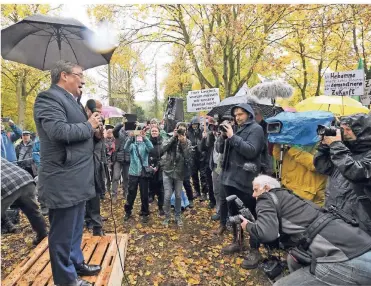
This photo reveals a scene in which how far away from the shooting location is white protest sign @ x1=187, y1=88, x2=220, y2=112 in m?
6.89

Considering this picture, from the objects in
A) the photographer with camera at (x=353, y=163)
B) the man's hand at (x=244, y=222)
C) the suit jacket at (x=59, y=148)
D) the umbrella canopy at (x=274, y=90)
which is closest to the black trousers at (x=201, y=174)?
the umbrella canopy at (x=274, y=90)

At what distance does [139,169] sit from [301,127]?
3046mm

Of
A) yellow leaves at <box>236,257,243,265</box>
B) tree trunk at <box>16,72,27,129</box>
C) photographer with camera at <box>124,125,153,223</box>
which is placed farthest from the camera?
tree trunk at <box>16,72,27,129</box>

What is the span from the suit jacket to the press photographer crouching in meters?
1.62

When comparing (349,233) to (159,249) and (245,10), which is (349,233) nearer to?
(159,249)

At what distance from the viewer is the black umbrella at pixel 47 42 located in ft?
10.5

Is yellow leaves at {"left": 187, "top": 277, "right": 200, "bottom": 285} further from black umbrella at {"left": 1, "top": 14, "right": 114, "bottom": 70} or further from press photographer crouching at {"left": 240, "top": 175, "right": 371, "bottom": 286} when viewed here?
black umbrella at {"left": 1, "top": 14, "right": 114, "bottom": 70}

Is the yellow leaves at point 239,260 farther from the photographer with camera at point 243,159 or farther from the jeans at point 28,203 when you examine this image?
the jeans at point 28,203

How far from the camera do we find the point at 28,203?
371 centimetres

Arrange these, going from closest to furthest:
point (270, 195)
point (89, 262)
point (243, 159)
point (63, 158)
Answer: point (63, 158) → point (270, 195) → point (89, 262) → point (243, 159)

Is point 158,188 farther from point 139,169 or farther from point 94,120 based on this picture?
point 94,120

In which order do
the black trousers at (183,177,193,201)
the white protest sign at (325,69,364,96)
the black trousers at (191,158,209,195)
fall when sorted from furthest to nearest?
the black trousers at (191,158,209,195), the black trousers at (183,177,193,201), the white protest sign at (325,69,364,96)

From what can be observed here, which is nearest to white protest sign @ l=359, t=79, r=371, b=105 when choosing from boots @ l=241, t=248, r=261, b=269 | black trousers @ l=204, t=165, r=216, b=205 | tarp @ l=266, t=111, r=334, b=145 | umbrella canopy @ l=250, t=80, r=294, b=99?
umbrella canopy @ l=250, t=80, r=294, b=99

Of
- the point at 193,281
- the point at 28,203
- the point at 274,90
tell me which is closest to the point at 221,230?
the point at 193,281
